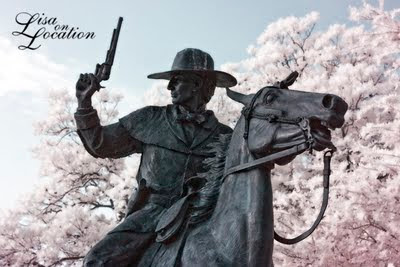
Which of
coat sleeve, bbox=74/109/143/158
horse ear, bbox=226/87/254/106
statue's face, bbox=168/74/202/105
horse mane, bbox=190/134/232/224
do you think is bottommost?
horse mane, bbox=190/134/232/224

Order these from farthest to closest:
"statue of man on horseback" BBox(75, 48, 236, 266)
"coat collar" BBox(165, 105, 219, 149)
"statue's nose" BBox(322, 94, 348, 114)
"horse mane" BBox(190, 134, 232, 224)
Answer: "coat collar" BBox(165, 105, 219, 149)
"statue of man on horseback" BBox(75, 48, 236, 266)
"horse mane" BBox(190, 134, 232, 224)
"statue's nose" BBox(322, 94, 348, 114)

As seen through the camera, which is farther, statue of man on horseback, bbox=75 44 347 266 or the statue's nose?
statue of man on horseback, bbox=75 44 347 266

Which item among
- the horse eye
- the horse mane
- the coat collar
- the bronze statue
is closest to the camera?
the bronze statue

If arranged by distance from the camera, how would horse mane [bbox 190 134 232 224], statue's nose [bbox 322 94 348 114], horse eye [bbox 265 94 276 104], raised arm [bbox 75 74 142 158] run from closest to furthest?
1. statue's nose [bbox 322 94 348 114]
2. horse eye [bbox 265 94 276 104]
3. horse mane [bbox 190 134 232 224]
4. raised arm [bbox 75 74 142 158]

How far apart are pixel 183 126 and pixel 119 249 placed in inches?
40.8

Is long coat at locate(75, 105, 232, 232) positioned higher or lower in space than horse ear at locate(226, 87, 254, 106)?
lower

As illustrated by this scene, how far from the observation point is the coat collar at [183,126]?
141 inches

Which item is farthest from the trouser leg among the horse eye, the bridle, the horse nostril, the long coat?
the horse nostril

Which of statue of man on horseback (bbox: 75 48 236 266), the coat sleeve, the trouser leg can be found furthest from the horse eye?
the coat sleeve

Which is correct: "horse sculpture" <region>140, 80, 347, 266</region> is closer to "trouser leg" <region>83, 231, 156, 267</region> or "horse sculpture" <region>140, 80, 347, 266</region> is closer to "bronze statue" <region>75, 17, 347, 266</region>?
"bronze statue" <region>75, 17, 347, 266</region>

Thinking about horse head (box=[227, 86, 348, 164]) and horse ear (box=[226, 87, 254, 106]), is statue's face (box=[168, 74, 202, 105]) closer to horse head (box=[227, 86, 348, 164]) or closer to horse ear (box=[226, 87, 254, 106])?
horse ear (box=[226, 87, 254, 106])

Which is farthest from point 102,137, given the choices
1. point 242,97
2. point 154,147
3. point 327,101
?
point 327,101

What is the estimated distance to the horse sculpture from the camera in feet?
8.75

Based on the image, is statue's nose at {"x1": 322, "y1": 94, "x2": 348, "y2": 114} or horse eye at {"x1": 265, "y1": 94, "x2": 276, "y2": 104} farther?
Answer: horse eye at {"x1": 265, "y1": 94, "x2": 276, "y2": 104}
